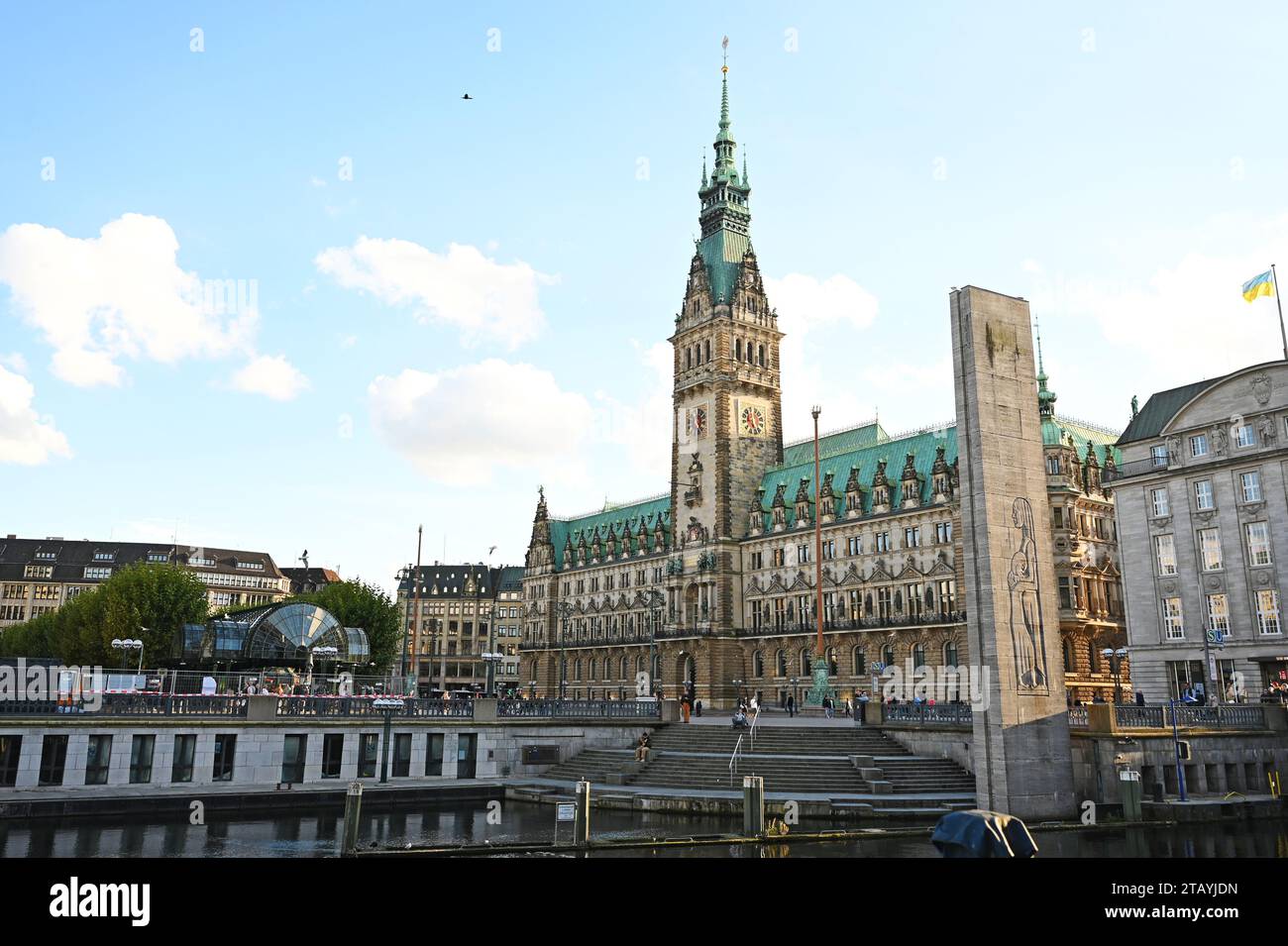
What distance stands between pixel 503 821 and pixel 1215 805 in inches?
991

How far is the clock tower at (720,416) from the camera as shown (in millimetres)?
106938

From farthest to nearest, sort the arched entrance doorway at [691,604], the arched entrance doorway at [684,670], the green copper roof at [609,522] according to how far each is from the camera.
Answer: the green copper roof at [609,522]
the arched entrance doorway at [691,604]
the arched entrance doorway at [684,670]

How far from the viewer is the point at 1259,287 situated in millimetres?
55969

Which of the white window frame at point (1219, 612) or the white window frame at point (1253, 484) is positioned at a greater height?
the white window frame at point (1253, 484)

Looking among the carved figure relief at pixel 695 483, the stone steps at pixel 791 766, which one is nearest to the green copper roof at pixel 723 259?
the carved figure relief at pixel 695 483

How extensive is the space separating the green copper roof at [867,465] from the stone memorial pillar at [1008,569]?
2168 inches

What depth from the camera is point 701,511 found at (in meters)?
110

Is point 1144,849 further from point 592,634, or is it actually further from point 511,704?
point 592,634

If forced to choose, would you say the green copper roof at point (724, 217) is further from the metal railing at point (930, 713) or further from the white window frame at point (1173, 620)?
the metal railing at point (930, 713)

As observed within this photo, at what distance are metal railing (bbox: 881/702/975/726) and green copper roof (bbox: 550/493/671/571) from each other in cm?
7197

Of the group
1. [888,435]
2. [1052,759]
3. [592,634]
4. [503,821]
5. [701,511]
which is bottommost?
[503,821]
